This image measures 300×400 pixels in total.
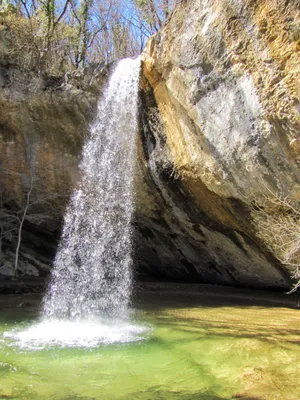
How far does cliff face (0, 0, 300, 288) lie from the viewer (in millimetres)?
6613

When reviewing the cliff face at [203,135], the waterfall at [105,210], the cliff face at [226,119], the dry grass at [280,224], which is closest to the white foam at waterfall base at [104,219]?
the waterfall at [105,210]

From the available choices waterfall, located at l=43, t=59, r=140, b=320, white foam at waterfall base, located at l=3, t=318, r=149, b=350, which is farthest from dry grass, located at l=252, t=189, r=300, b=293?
waterfall, located at l=43, t=59, r=140, b=320

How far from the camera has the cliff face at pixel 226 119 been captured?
21.3 ft

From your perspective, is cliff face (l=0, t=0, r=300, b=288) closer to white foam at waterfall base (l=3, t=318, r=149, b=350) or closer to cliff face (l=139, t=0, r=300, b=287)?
cliff face (l=139, t=0, r=300, b=287)

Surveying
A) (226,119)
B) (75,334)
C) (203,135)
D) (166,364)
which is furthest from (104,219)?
(166,364)

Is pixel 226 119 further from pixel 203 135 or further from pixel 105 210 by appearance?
pixel 105 210

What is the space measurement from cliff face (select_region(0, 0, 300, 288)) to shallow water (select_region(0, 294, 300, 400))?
2.94 meters

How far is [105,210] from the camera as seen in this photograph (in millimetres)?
11359

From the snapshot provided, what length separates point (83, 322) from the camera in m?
7.07

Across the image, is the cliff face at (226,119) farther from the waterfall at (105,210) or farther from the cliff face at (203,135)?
the waterfall at (105,210)

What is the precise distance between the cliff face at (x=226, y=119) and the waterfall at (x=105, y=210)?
664 millimetres

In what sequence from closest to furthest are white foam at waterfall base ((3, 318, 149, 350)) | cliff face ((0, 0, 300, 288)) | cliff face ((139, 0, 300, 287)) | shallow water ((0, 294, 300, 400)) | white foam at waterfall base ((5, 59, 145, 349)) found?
1. shallow water ((0, 294, 300, 400))
2. white foam at waterfall base ((3, 318, 149, 350))
3. cliff face ((139, 0, 300, 287))
4. cliff face ((0, 0, 300, 288))
5. white foam at waterfall base ((5, 59, 145, 349))

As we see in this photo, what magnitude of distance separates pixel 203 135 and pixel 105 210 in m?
4.52

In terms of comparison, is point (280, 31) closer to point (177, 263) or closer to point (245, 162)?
point (245, 162)
